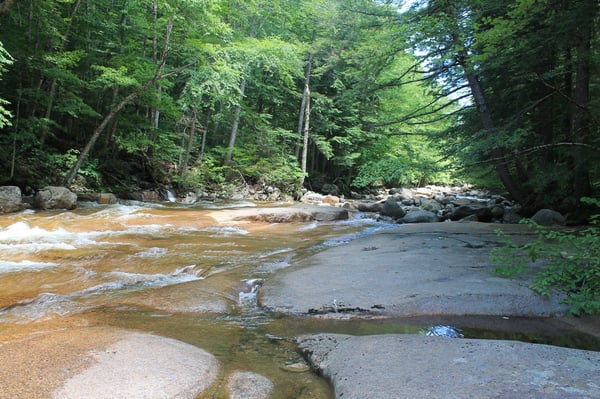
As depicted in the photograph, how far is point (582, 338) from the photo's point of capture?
8.92ft

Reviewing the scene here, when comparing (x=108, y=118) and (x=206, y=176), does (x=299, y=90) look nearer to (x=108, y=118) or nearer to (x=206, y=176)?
(x=206, y=176)

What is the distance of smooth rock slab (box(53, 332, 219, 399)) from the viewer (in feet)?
6.07

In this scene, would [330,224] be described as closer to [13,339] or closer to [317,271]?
[317,271]

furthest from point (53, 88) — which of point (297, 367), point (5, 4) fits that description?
point (297, 367)

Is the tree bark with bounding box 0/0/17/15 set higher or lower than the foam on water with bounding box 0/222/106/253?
higher

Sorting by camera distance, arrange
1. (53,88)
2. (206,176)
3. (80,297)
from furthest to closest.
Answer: (206,176), (53,88), (80,297)

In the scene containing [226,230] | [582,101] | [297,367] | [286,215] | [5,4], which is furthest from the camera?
[286,215]

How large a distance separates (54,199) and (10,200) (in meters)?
1.03

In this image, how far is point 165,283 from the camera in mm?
4383

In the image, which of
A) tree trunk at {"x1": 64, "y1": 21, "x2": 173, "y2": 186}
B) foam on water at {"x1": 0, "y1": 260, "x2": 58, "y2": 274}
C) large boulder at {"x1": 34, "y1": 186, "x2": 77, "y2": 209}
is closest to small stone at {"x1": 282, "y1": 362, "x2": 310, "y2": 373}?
foam on water at {"x1": 0, "y1": 260, "x2": 58, "y2": 274}

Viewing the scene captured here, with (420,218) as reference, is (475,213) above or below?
above

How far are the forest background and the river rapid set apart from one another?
2.79 m

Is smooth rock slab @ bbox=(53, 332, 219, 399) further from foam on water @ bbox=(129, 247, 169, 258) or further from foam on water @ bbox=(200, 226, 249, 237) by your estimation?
foam on water @ bbox=(200, 226, 249, 237)

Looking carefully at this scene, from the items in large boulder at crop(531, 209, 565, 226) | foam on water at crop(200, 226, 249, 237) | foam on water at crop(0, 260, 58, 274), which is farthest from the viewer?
large boulder at crop(531, 209, 565, 226)
